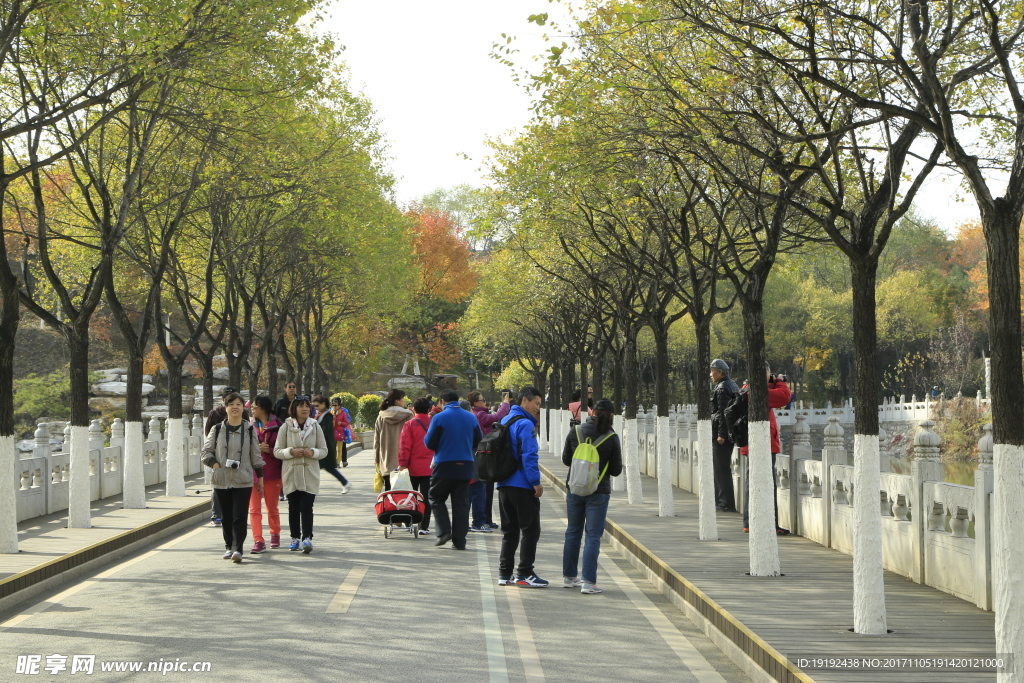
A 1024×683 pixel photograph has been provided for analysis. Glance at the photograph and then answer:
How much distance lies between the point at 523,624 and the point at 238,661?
2.65 meters

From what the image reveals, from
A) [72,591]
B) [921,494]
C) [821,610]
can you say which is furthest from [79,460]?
[921,494]

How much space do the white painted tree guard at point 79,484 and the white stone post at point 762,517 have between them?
9.56 m

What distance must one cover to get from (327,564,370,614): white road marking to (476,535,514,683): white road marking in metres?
1.24

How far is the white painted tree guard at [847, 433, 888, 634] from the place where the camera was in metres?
8.70

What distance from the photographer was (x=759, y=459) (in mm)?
12602

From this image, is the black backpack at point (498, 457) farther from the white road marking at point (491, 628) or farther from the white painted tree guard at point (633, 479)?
the white painted tree guard at point (633, 479)

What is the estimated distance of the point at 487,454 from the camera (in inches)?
484

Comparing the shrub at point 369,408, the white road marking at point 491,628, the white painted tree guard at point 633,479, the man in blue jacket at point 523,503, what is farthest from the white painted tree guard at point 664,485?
the shrub at point 369,408

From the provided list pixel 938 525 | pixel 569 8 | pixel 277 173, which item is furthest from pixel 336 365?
pixel 938 525

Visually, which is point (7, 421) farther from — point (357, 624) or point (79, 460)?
point (357, 624)

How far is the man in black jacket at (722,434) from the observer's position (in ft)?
59.6

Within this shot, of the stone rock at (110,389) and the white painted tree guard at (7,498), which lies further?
the stone rock at (110,389)

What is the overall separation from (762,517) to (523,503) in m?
2.44

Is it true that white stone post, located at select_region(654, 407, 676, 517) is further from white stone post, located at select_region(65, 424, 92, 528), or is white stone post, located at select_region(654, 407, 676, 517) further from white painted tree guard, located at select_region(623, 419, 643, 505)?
white stone post, located at select_region(65, 424, 92, 528)
